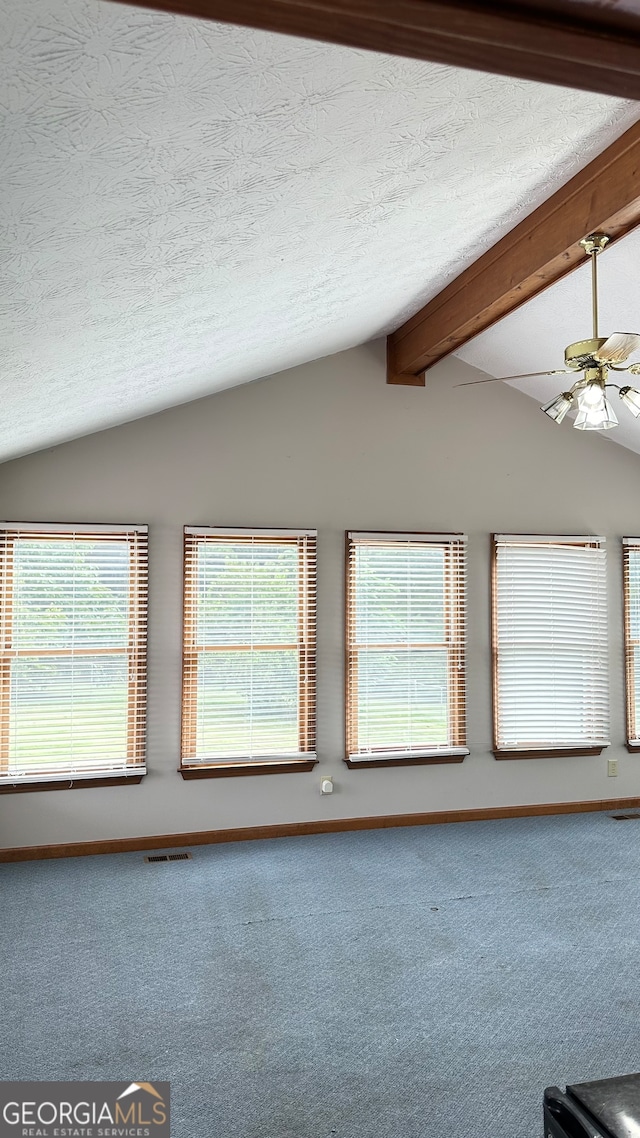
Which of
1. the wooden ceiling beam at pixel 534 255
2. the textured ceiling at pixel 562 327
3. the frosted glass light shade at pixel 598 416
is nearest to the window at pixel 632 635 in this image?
A: the textured ceiling at pixel 562 327

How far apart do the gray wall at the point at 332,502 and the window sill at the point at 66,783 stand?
46 mm

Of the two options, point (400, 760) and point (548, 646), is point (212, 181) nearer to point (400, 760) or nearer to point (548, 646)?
point (400, 760)

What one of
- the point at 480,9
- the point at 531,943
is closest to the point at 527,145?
the point at 480,9

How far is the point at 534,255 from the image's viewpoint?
364 cm

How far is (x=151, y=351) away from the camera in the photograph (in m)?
3.39

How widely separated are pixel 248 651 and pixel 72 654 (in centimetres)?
114

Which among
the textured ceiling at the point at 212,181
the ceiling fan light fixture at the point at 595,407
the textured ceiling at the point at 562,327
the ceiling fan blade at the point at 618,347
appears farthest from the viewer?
the textured ceiling at the point at 562,327

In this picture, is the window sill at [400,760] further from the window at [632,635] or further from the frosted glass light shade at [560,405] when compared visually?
the frosted glass light shade at [560,405]

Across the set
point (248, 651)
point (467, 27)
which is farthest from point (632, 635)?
point (467, 27)

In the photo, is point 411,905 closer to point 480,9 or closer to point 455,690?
point 455,690

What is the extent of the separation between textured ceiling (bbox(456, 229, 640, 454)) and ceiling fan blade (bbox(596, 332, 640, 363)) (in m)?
0.90

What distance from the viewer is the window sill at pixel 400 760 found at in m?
5.40

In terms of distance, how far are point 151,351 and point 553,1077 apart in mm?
3193

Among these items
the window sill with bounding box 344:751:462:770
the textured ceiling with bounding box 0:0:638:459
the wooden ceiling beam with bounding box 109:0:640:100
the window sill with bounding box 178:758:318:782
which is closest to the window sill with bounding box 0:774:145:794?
the window sill with bounding box 178:758:318:782
